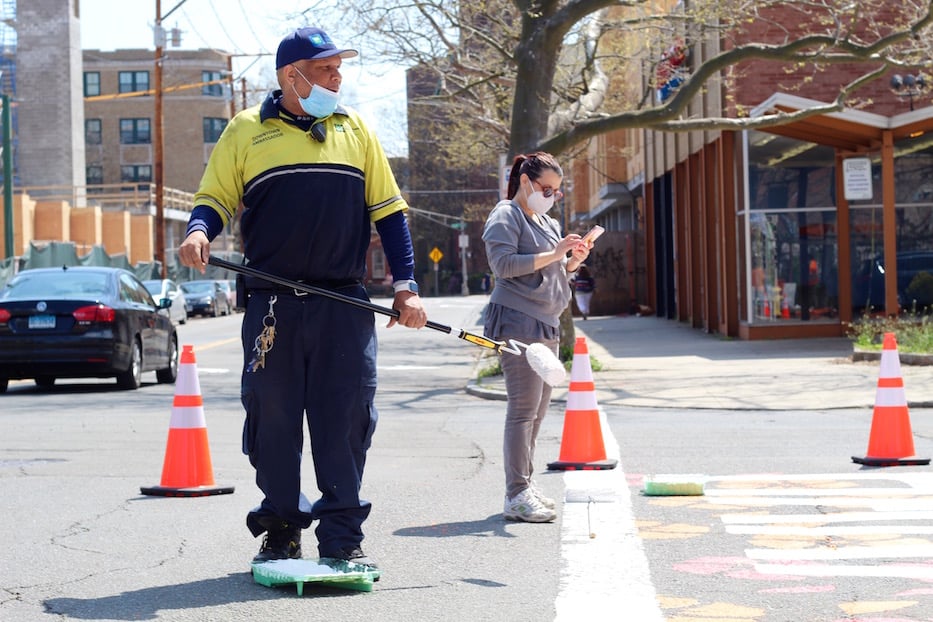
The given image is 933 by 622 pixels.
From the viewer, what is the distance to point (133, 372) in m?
16.7

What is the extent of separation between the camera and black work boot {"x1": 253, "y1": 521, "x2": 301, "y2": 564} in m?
5.71

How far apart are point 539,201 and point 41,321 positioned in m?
10.0

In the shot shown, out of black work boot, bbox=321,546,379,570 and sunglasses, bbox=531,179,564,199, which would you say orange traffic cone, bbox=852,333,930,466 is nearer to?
sunglasses, bbox=531,179,564,199

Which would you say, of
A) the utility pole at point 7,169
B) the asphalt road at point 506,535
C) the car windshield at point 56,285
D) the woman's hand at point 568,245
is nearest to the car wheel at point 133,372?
the car windshield at point 56,285

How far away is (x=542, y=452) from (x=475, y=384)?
6852mm

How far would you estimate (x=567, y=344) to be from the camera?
1944cm

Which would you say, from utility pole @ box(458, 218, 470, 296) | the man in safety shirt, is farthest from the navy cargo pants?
utility pole @ box(458, 218, 470, 296)

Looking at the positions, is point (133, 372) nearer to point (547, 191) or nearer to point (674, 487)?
point (674, 487)

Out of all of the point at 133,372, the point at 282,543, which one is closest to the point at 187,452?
the point at 282,543

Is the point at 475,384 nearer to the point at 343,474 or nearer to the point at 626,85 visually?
the point at 343,474

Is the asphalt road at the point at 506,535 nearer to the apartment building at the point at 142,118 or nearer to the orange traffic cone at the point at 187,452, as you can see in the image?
the orange traffic cone at the point at 187,452

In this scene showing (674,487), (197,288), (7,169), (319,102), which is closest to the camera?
(319,102)

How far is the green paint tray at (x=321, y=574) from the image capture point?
5.38 m

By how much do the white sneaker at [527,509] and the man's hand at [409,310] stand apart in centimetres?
174
